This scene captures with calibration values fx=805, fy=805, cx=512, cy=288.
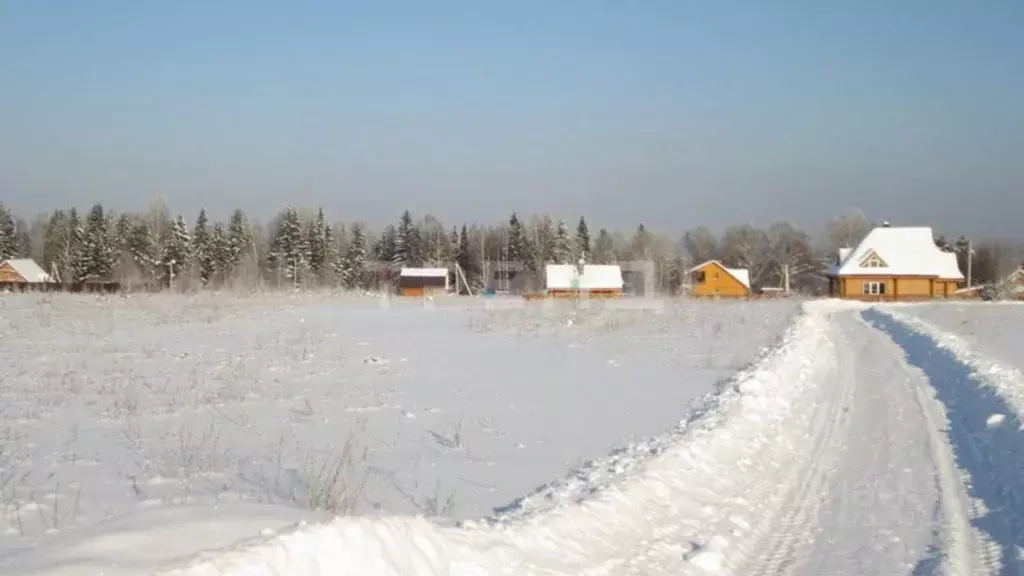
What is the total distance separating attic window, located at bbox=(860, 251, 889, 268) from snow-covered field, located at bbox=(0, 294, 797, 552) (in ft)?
183

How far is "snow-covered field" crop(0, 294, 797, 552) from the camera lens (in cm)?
736

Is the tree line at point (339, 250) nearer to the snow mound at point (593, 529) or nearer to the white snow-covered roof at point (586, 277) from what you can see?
the white snow-covered roof at point (586, 277)

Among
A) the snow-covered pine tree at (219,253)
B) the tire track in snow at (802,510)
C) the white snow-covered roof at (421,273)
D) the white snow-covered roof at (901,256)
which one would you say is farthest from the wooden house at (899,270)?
the tire track in snow at (802,510)

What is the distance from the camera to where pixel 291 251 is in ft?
304

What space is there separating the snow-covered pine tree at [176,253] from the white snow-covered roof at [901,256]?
67745mm

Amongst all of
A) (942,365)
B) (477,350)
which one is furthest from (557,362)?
(942,365)

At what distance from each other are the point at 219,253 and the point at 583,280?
137 ft

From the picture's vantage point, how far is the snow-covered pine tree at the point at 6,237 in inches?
3578

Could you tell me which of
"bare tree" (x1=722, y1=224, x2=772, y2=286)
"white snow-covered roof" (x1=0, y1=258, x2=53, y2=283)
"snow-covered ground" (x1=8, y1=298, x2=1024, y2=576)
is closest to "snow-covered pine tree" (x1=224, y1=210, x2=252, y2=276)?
"white snow-covered roof" (x1=0, y1=258, x2=53, y2=283)

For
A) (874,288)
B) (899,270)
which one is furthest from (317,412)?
(899,270)

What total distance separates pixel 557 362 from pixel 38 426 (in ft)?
39.1

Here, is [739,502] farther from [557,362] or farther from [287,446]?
[557,362]

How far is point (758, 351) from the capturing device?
73.3 feet

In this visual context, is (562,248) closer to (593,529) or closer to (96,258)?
(96,258)
